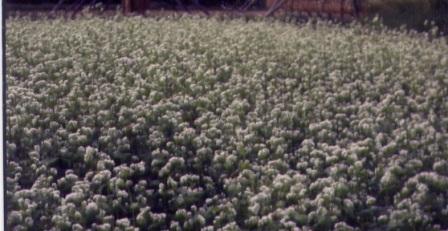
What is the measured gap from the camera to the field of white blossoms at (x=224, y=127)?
3.50m

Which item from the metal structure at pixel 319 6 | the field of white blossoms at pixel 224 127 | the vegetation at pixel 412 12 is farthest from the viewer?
the metal structure at pixel 319 6

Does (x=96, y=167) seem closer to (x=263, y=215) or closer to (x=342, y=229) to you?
(x=263, y=215)

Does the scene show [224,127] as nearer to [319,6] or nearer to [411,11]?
[319,6]

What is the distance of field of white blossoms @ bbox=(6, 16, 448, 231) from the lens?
3.50 meters

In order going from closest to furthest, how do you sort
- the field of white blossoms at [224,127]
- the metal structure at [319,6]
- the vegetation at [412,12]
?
the field of white blossoms at [224,127] < the vegetation at [412,12] < the metal structure at [319,6]

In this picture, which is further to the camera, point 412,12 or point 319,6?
point 319,6

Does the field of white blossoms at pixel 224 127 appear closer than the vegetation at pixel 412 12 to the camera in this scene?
Yes

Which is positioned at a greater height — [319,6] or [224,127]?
[319,6]

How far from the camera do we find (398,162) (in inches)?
138

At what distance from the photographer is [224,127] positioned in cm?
370

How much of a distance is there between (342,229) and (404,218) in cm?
19

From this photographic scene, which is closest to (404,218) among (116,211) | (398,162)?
(398,162)

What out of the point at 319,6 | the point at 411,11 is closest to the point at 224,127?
the point at 319,6

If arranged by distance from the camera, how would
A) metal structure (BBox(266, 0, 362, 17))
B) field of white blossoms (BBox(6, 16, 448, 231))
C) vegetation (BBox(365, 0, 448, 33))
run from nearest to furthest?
field of white blossoms (BBox(6, 16, 448, 231)), vegetation (BBox(365, 0, 448, 33)), metal structure (BBox(266, 0, 362, 17))
